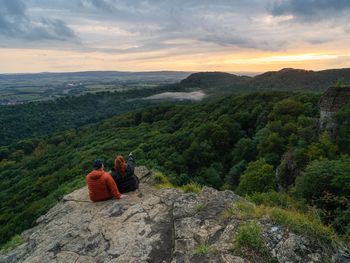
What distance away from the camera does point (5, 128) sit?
130 m

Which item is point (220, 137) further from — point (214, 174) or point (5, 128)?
point (5, 128)

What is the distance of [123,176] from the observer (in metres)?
10.2

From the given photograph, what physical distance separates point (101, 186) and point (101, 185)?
41 millimetres

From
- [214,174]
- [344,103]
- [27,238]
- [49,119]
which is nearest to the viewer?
[27,238]

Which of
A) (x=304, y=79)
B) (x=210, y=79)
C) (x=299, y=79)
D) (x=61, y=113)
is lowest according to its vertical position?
(x=61, y=113)

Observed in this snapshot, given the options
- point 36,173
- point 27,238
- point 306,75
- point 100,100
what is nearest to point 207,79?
point 100,100

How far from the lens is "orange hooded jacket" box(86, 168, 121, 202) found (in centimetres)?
962

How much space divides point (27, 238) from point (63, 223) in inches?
52.2

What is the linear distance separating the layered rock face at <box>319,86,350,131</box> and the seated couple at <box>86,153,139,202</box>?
1576 centimetres

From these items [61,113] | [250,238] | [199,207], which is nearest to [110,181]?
[199,207]

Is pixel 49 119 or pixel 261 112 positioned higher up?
pixel 261 112

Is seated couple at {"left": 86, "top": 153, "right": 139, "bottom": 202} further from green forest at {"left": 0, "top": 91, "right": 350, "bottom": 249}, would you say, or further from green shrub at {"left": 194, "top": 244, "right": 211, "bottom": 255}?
green forest at {"left": 0, "top": 91, "right": 350, "bottom": 249}

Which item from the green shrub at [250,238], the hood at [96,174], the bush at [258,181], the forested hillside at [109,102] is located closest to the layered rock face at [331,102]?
the bush at [258,181]

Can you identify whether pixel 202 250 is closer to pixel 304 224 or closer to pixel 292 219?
pixel 292 219
